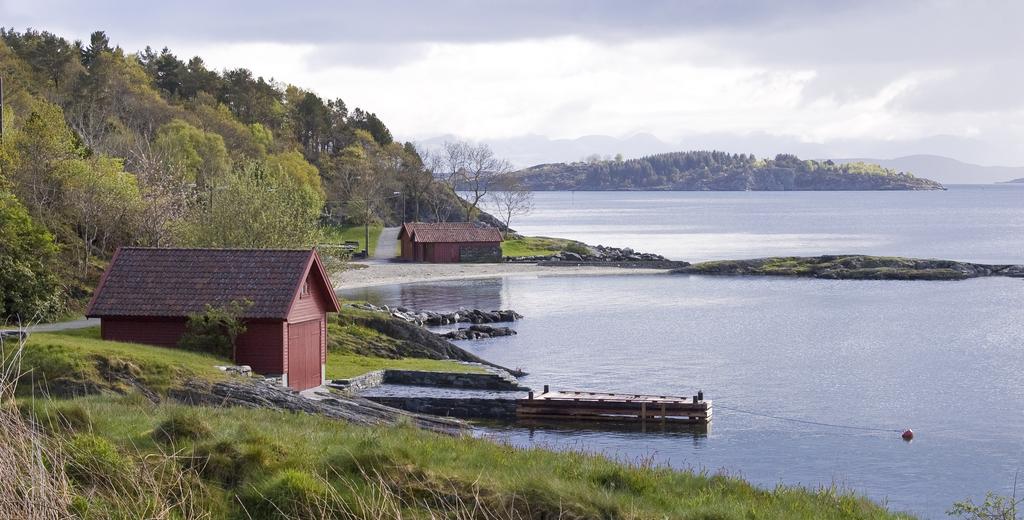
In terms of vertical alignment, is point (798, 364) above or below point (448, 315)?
below

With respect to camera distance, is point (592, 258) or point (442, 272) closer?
point (442, 272)

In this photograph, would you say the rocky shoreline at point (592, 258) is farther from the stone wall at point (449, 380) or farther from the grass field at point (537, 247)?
the stone wall at point (449, 380)

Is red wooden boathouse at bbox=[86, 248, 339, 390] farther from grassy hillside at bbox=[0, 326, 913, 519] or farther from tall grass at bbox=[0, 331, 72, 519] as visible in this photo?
tall grass at bbox=[0, 331, 72, 519]

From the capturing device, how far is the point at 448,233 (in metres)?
119

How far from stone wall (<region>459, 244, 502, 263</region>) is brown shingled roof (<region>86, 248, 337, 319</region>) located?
3108 inches

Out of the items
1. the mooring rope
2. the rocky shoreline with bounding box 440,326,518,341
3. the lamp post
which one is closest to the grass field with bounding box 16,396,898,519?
the mooring rope

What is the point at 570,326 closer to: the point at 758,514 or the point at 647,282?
the point at 647,282

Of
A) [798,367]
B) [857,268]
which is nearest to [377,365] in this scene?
[798,367]

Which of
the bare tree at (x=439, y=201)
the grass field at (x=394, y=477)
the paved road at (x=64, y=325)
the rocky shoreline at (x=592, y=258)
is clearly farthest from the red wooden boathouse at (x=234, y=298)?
the bare tree at (x=439, y=201)

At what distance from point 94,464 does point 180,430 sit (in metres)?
3.80

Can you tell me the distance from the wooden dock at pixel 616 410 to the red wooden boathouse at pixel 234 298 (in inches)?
320

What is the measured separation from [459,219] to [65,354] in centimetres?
12603

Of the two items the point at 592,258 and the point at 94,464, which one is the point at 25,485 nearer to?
the point at 94,464

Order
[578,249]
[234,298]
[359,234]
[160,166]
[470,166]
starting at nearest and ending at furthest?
[234,298]
[160,166]
[359,234]
[578,249]
[470,166]
